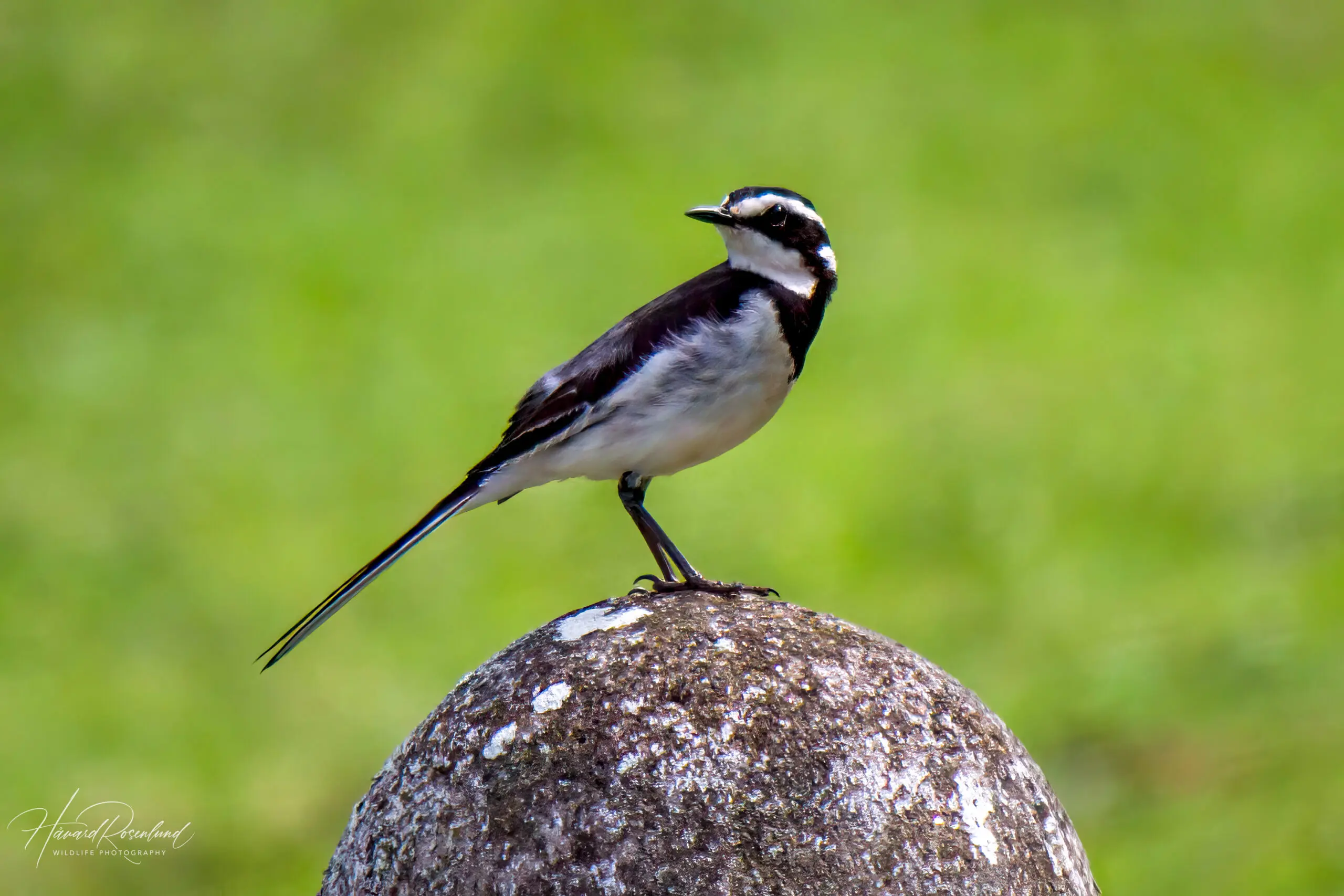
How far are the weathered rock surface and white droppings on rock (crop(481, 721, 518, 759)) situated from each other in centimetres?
1

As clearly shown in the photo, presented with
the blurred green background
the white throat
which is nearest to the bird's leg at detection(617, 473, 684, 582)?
the white throat

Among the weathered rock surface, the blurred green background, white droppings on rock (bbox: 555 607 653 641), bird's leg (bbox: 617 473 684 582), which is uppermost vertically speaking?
the blurred green background

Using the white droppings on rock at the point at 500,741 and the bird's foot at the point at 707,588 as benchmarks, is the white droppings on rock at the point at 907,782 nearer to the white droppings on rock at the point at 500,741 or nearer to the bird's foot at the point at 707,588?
the bird's foot at the point at 707,588

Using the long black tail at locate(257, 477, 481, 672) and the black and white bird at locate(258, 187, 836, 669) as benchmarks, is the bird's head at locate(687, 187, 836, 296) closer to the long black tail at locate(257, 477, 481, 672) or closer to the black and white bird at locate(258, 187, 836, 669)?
the black and white bird at locate(258, 187, 836, 669)

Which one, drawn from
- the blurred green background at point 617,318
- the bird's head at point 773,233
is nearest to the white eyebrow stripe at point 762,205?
the bird's head at point 773,233

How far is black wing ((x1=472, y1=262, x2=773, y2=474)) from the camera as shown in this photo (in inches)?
246

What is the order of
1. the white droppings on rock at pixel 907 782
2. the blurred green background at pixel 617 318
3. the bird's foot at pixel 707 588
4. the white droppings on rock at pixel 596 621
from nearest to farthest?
the white droppings on rock at pixel 907 782 → the white droppings on rock at pixel 596 621 → the bird's foot at pixel 707 588 → the blurred green background at pixel 617 318

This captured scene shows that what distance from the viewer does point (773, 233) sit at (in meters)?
6.42

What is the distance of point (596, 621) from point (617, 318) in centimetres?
1500

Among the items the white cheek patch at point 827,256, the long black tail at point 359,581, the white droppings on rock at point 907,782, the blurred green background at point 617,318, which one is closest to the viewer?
the white droppings on rock at point 907,782

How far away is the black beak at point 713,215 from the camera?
20.7 feet

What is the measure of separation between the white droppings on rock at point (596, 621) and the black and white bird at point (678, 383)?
1.65 ft

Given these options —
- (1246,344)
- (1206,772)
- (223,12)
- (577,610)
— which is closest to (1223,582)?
(1206,772)

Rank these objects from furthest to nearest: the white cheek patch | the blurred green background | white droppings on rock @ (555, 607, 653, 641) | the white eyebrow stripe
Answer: the blurred green background, the white cheek patch, the white eyebrow stripe, white droppings on rock @ (555, 607, 653, 641)
